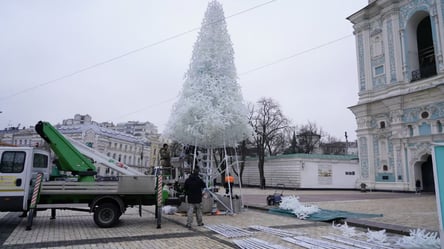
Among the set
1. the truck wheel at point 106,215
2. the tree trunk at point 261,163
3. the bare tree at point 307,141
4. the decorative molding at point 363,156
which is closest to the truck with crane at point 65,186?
the truck wheel at point 106,215

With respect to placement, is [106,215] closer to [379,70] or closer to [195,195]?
[195,195]

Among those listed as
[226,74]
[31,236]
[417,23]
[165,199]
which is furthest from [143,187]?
[417,23]

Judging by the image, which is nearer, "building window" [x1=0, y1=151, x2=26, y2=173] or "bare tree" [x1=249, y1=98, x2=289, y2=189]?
"building window" [x1=0, y1=151, x2=26, y2=173]

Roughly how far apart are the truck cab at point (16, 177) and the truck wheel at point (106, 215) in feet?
6.58

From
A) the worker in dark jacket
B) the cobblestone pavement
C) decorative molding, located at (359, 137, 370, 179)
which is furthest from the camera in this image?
decorative molding, located at (359, 137, 370, 179)

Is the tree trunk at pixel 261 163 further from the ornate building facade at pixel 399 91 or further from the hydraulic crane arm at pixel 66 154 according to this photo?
the hydraulic crane arm at pixel 66 154

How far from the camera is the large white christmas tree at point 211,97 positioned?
12672 millimetres

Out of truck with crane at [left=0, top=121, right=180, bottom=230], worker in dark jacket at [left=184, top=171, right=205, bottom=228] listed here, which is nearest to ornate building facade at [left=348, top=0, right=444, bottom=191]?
worker in dark jacket at [left=184, top=171, right=205, bottom=228]

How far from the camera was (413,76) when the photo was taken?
30391mm

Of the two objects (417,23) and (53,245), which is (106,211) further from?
(417,23)

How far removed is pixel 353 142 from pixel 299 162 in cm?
7415

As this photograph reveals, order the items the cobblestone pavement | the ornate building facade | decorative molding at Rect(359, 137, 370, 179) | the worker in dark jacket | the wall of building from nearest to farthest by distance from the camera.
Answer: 1. the cobblestone pavement
2. the worker in dark jacket
3. the ornate building facade
4. decorative molding at Rect(359, 137, 370, 179)
5. the wall of building

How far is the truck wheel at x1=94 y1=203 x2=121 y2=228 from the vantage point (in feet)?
31.4

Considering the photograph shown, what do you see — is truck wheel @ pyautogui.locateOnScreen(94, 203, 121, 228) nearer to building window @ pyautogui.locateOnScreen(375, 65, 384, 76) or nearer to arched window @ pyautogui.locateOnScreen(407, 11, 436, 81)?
arched window @ pyautogui.locateOnScreen(407, 11, 436, 81)
